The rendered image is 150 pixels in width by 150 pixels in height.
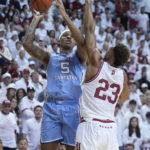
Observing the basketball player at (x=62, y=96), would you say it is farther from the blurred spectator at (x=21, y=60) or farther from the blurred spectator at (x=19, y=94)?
the blurred spectator at (x=21, y=60)

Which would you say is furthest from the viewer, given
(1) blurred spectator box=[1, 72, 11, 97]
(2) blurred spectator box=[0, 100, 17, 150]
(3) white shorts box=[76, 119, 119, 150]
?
(1) blurred spectator box=[1, 72, 11, 97]

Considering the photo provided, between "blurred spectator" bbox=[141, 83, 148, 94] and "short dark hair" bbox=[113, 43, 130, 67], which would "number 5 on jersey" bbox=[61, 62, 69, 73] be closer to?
"short dark hair" bbox=[113, 43, 130, 67]

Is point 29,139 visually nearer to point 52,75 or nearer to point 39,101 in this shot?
point 39,101

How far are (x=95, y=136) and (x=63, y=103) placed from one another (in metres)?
0.82

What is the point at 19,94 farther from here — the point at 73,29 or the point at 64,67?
the point at 73,29

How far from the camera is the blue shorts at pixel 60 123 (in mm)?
5133

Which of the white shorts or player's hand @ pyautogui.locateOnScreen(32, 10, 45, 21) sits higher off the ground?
player's hand @ pyautogui.locateOnScreen(32, 10, 45, 21)

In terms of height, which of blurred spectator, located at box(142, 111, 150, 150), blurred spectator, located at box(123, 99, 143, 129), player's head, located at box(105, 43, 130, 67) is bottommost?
blurred spectator, located at box(142, 111, 150, 150)

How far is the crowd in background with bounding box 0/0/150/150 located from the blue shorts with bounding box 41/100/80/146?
3115 millimetres

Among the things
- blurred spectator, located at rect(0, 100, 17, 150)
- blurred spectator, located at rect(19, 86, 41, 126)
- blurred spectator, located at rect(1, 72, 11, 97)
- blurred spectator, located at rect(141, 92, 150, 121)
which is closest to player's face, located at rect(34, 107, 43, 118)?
blurred spectator, located at rect(19, 86, 41, 126)

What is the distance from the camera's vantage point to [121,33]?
1645cm

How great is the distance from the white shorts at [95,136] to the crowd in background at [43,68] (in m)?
3.80

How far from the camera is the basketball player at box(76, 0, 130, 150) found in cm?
458

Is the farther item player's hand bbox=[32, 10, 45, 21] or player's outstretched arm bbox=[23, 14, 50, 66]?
player's hand bbox=[32, 10, 45, 21]
